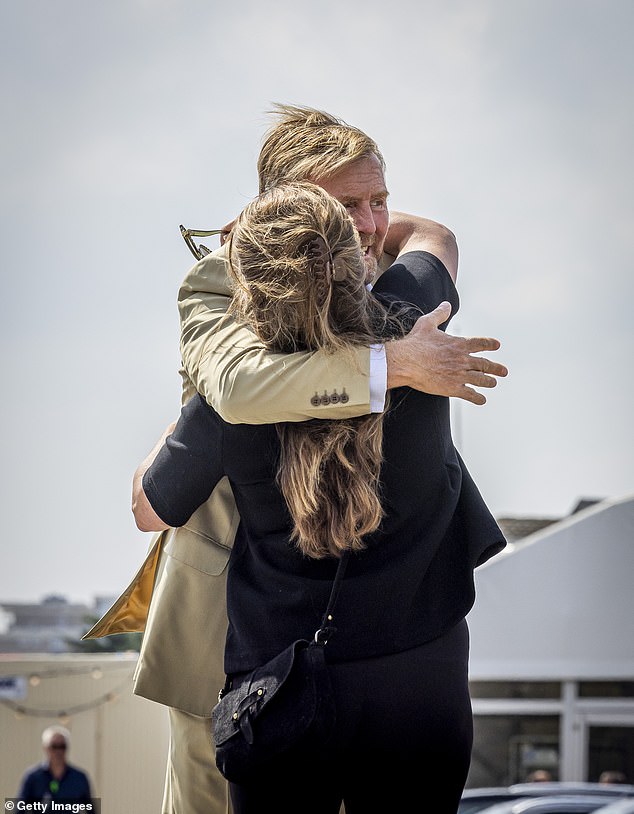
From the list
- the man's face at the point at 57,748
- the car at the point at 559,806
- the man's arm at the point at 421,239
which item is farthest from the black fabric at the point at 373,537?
the man's face at the point at 57,748

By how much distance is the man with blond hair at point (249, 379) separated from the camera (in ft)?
4.77

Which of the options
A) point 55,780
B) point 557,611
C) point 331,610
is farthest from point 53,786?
point 331,610

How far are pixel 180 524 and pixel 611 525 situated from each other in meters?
9.85

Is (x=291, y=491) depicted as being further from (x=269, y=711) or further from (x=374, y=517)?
(x=269, y=711)

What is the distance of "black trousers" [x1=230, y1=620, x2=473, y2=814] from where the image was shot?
4.76 ft

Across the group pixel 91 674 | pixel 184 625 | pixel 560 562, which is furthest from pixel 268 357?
pixel 91 674

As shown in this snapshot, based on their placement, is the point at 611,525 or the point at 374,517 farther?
the point at 611,525

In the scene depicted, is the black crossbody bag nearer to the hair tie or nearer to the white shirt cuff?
the white shirt cuff

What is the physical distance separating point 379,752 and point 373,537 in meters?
0.29

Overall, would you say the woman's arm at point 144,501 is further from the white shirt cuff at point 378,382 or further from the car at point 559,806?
the car at point 559,806

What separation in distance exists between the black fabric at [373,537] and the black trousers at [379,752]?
0.04m

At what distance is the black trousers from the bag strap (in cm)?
5

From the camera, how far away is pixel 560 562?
35.2ft

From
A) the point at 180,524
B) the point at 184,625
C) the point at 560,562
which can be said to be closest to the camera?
the point at 180,524
